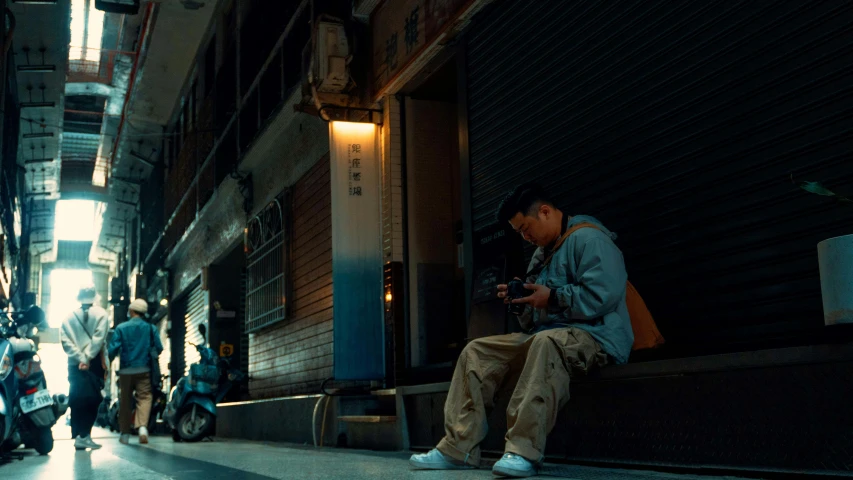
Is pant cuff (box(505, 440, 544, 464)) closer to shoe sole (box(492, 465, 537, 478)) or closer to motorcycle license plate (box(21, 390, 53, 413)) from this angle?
shoe sole (box(492, 465, 537, 478))

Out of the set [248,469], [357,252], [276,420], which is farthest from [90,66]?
[248,469]

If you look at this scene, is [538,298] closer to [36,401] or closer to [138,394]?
[36,401]

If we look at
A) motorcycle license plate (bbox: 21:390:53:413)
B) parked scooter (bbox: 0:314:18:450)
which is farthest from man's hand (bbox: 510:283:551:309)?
motorcycle license plate (bbox: 21:390:53:413)

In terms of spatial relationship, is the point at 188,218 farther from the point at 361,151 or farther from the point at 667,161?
the point at 667,161

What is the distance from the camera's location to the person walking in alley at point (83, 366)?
33.1 feet

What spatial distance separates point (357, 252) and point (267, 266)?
486 centimetres

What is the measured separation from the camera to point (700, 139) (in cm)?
455

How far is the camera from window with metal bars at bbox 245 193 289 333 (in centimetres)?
1216

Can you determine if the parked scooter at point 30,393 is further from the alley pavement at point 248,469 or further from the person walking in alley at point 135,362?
the person walking in alley at point 135,362

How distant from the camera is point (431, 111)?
8.73 meters

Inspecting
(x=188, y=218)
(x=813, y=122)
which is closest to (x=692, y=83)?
(x=813, y=122)

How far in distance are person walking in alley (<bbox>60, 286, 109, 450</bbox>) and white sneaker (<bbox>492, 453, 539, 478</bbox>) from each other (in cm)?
726

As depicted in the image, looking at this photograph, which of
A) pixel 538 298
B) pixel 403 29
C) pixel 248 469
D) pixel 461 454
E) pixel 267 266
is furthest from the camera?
pixel 267 266

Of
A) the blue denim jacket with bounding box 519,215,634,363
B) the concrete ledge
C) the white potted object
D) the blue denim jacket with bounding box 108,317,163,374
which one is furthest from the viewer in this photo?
the blue denim jacket with bounding box 108,317,163,374
